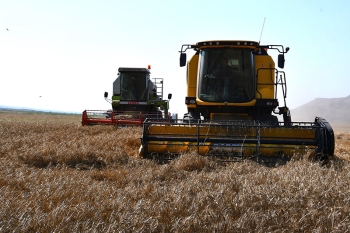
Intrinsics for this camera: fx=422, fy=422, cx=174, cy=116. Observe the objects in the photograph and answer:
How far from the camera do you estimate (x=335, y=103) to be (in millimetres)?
121000

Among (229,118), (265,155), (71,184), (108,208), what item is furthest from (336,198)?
(229,118)

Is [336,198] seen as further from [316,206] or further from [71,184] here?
[71,184]

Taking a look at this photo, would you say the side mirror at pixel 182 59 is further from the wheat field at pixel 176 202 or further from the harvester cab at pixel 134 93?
the harvester cab at pixel 134 93

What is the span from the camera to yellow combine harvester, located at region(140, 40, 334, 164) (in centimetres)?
662

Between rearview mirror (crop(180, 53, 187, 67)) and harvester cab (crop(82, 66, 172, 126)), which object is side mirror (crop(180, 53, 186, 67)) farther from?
harvester cab (crop(82, 66, 172, 126))

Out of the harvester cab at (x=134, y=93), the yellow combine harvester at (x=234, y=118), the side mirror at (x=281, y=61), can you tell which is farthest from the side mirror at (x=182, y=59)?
the harvester cab at (x=134, y=93)

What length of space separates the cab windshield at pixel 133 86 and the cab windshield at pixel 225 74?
10.4 metres

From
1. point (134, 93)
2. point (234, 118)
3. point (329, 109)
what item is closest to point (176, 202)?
point (234, 118)

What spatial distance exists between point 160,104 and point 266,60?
10.7 metres

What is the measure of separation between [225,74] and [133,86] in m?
Answer: 10.7

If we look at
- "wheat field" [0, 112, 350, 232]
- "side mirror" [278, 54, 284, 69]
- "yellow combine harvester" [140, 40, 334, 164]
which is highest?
"side mirror" [278, 54, 284, 69]

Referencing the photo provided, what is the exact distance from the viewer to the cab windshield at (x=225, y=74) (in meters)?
8.35

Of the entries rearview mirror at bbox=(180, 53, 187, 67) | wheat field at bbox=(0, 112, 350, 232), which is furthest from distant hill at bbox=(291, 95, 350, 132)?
wheat field at bbox=(0, 112, 350, 232)

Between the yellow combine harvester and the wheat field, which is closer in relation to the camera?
the wheat field
